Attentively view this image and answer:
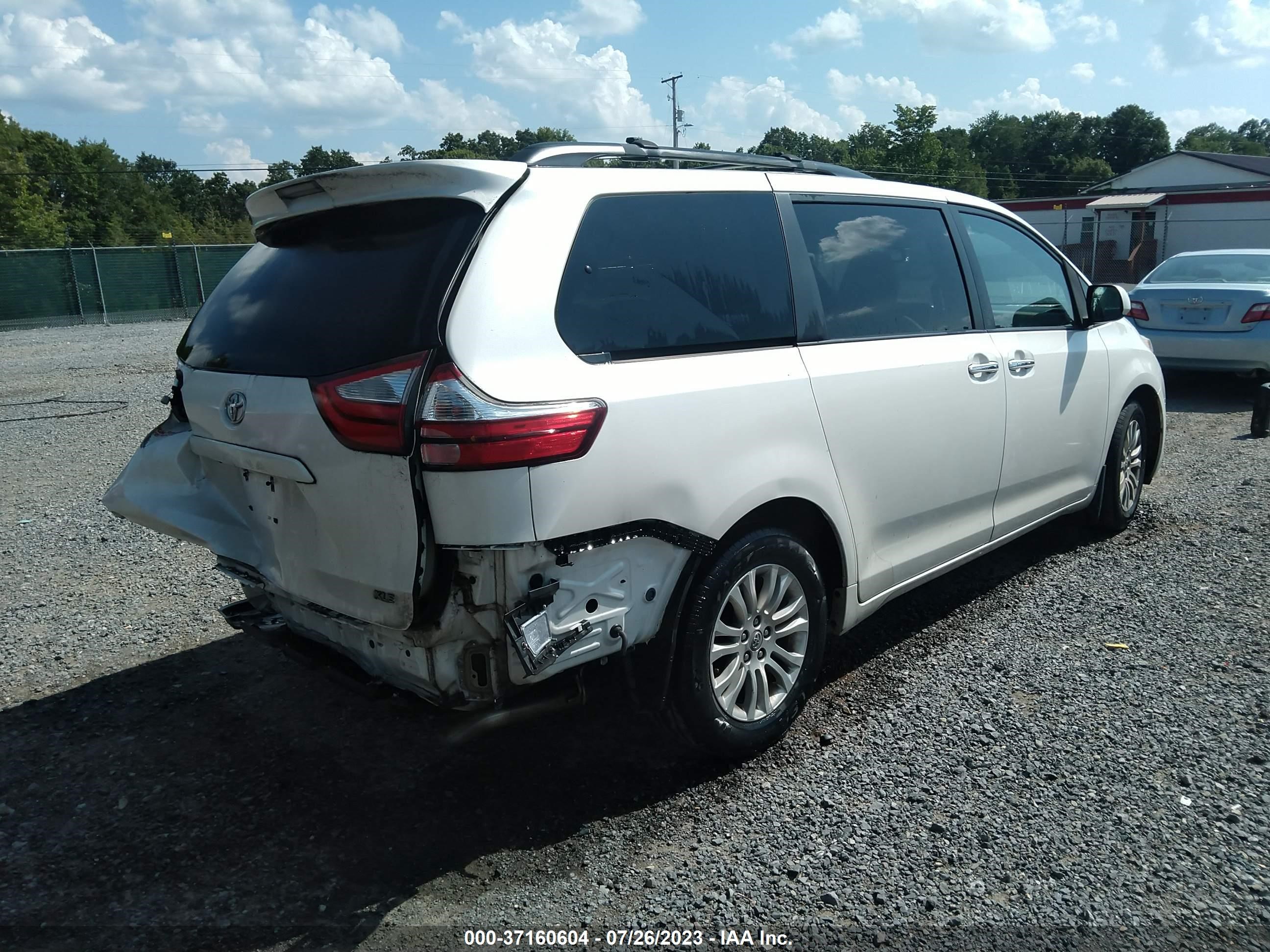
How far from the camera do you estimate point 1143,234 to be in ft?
129

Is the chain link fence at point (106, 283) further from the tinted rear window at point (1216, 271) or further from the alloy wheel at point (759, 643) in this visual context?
the alloy wheel at point (759, 643)

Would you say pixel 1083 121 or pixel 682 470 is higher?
pixel 1083 121

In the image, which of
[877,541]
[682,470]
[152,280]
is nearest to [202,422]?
[682,470]

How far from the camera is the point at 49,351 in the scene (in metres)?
20.6

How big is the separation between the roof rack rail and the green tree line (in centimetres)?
2725

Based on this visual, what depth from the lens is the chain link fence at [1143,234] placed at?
122 feet

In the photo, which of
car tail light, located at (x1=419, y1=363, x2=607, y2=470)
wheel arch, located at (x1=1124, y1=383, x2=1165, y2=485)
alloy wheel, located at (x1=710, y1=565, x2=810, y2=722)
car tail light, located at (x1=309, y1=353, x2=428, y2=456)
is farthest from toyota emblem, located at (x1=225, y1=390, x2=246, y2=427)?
wheel arch, located at (x1=1124, y1=383, x2=1165, y2=485)

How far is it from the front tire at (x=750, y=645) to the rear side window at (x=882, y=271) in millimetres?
883

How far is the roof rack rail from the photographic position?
312 centimetres

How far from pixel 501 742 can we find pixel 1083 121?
127686 millimetres

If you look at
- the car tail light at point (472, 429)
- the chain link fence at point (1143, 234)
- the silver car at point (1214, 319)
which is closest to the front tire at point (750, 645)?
the car tail light at point (472, 429)

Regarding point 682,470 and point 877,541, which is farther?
point 877,541

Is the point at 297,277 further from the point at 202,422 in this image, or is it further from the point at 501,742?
Answer: the point at 501,742

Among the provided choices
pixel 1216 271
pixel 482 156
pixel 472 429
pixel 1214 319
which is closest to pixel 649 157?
pixel 472 429
